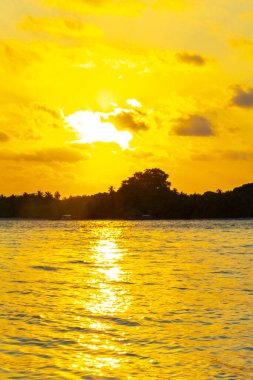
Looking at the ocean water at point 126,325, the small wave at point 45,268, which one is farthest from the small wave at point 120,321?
the small wave at point 45,268

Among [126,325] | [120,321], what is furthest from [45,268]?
[126,325]

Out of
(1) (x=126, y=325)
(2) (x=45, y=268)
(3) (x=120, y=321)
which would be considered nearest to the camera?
(1) (x=126, y=325)

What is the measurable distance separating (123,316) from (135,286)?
10.7 m

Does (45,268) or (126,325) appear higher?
(45,268)

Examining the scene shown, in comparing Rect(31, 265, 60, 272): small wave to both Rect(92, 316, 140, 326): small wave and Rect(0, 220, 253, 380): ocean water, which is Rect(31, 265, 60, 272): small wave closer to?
Rect(0, 220, 253, 380): ocean water

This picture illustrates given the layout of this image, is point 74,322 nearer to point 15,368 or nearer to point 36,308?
point 36,308

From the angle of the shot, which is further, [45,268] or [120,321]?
[45,268]

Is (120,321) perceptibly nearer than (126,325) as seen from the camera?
No

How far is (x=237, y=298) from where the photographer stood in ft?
104

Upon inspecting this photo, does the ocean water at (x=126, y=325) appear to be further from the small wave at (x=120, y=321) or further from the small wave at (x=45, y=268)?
the small wave at (x=45, y=268)

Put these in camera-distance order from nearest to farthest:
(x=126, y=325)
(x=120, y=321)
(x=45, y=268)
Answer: (x=126, y=325), (x=120, y=321), (x=45, y=268)

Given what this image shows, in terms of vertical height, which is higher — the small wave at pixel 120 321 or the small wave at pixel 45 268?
the small wave at pixel 45 268

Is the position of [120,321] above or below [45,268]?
below

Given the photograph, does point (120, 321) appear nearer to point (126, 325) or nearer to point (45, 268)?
point (126, 325)
